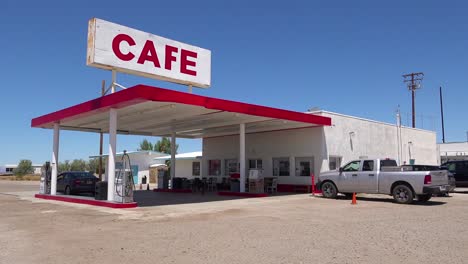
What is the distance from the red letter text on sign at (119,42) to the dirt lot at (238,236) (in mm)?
7391

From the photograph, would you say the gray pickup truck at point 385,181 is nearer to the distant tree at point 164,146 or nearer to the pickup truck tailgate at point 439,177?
the pickup truck tailgate at point 439,177

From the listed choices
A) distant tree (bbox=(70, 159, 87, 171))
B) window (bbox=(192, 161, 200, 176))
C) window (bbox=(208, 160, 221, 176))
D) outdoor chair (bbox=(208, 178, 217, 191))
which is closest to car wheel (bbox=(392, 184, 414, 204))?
outdoor chair (bbox=(208, 178, 217, 191))

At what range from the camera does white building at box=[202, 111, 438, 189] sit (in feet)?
80.5

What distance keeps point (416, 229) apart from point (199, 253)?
579cm

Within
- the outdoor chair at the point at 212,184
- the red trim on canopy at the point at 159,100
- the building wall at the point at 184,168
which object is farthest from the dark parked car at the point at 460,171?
the building wall at the point at 184,168

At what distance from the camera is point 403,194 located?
17.1 metres

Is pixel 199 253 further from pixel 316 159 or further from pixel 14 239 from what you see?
pixel 316 159

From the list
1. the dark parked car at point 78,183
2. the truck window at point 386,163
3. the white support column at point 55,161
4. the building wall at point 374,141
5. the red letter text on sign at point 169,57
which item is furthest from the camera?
the building wall at point 374,141

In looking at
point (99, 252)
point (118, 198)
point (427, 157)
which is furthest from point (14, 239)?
point (427, 157)

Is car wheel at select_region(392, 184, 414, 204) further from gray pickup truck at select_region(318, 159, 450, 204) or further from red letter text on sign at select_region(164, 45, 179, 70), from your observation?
red letter text on sign at select_region(164, 45, 179, 70)

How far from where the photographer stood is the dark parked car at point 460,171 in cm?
2344

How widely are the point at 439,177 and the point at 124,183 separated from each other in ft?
40.6

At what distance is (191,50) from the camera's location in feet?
71.2

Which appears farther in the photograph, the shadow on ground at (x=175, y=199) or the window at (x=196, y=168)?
the window at (x=196, y=168)
